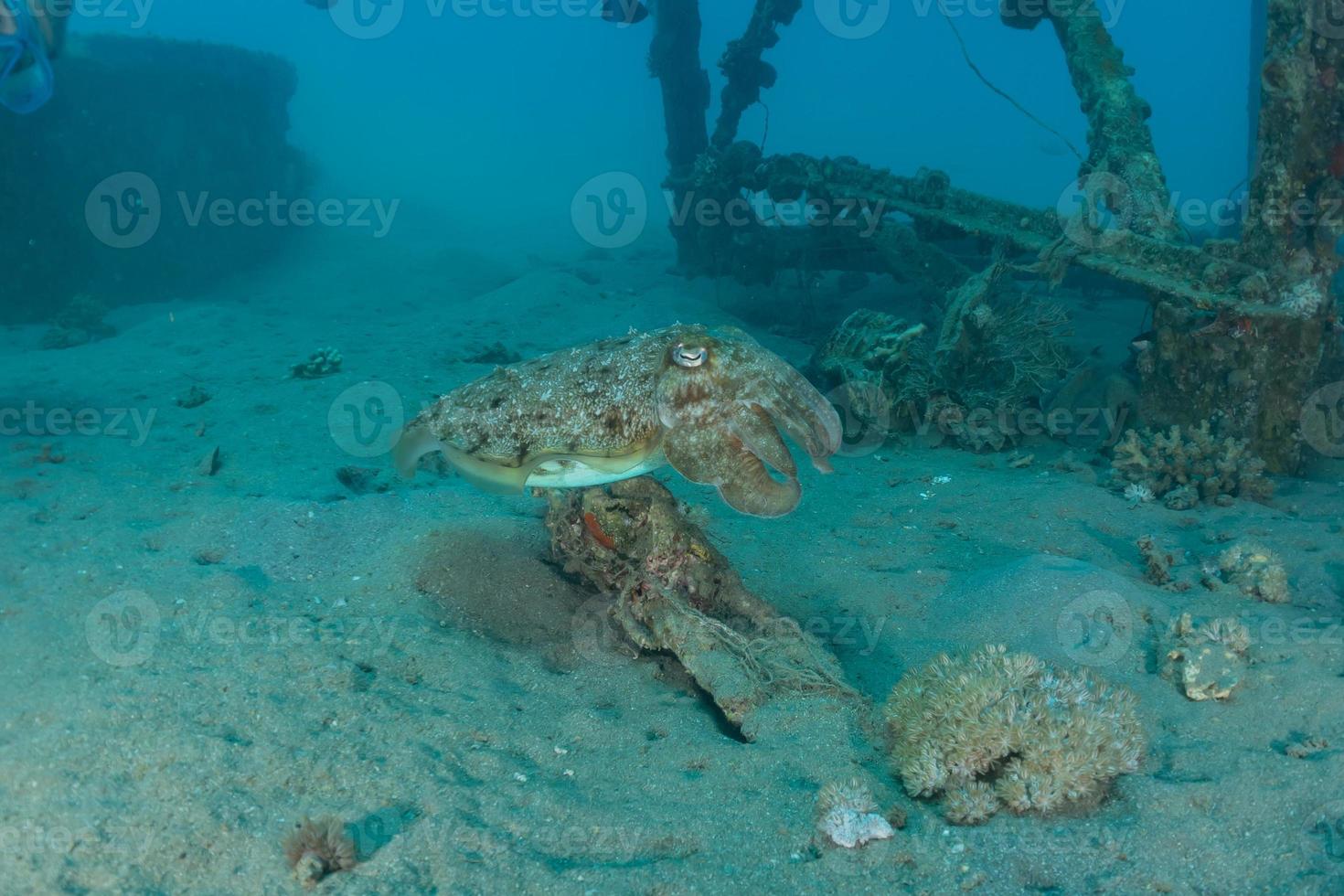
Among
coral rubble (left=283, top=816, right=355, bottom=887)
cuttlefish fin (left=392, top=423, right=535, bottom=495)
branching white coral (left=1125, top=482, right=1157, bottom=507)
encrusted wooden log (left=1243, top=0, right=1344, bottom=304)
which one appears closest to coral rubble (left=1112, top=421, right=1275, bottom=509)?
branching white coral (left=1125, top=482, right=1157, bottom=507)

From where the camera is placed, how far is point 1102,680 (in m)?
4.06

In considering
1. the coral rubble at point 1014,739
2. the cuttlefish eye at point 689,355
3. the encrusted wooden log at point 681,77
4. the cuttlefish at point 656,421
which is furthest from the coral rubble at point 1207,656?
the encrusted wooden log at point 681,77

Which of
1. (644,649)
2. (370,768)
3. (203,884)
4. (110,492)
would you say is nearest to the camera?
(203,884)

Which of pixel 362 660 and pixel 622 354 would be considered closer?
pixel 622 354

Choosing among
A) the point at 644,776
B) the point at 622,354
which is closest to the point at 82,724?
the point at 644,776

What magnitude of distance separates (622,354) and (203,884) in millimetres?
3254

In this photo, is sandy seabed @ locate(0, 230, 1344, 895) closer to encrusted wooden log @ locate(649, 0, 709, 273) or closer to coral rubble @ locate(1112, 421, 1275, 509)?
coral rubble @ locate(1112, 421, 1275, 509)

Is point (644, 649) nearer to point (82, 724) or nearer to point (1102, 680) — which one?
point (1102, 680)

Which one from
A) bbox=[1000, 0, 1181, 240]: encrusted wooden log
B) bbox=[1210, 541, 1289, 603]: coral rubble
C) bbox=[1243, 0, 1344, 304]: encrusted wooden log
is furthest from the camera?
bbox=[1000, 0, 1181, 240]: encrusted wooden log

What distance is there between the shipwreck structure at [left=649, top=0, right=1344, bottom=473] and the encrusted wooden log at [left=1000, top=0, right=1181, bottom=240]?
0.02 metres

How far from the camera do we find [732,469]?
160 inches

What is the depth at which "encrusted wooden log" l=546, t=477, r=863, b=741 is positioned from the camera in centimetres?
465

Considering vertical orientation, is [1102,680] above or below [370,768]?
above

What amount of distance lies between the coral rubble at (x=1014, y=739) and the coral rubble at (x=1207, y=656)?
0.72 m
